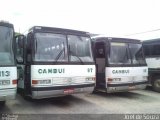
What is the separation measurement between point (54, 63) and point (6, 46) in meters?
1.52

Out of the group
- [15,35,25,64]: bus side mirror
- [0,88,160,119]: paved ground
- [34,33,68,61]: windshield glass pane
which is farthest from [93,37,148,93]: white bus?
[15,35,25,64]: bus side mirror

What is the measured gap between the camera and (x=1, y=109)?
6738mm

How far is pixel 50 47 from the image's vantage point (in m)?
6.68

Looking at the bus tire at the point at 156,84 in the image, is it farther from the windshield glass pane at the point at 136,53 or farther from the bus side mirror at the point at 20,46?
the bus side mirror at the point at 20,46

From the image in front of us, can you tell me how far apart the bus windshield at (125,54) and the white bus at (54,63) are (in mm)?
1239

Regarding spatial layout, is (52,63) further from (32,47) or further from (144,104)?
(144,104)

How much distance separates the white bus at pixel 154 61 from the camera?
391 inches

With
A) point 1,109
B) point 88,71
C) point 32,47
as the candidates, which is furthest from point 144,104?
point 1,109

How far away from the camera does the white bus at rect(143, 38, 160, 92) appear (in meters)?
9.93

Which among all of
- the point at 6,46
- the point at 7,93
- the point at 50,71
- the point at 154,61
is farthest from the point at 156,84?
the point at 6,46

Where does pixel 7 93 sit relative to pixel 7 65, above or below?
below

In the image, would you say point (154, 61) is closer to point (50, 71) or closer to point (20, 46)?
point (50, 71)

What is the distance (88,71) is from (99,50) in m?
1.88

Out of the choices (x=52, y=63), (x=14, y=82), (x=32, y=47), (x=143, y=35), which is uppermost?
(x=143, y=35)
